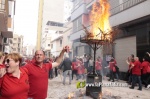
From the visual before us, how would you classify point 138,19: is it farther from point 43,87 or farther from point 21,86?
point 21,86

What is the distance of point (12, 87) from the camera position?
324cm

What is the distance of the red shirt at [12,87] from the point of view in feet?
10.5

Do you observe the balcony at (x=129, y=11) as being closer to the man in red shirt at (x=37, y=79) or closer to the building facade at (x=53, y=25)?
the man in red shirt at (x=37, y=79)

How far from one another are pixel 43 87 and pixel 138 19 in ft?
41.7

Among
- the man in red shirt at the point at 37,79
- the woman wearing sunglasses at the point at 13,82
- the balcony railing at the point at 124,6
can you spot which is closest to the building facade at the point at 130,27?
the balcony railing at the point at 124,6

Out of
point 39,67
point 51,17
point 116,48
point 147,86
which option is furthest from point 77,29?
point 51,17

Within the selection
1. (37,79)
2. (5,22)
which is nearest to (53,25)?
(5,22)

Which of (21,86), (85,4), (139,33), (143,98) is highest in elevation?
(85,4)

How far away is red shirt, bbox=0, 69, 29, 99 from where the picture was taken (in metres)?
3.20

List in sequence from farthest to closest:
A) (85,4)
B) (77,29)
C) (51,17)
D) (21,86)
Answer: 1. (51,17)
2. (77,29)
3. (85,4)
4. (21,86)

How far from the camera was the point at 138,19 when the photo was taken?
615 inches

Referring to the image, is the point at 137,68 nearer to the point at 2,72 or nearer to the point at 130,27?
the point at 130,27

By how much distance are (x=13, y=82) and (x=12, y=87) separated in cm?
8

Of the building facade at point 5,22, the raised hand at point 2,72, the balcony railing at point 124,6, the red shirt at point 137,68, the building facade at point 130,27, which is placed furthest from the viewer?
the balcony railing at point 124,6
